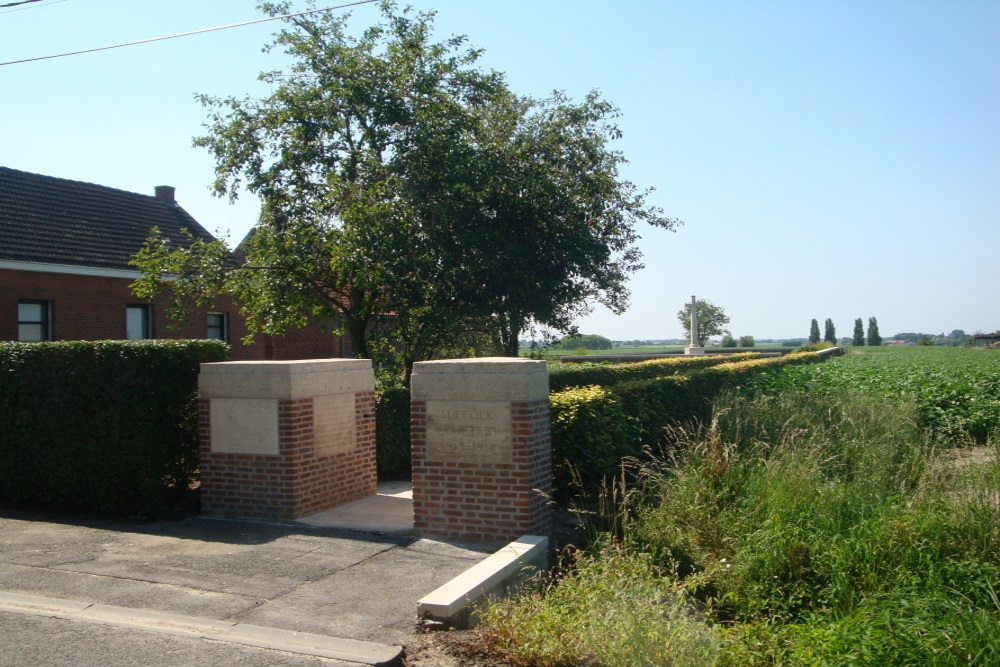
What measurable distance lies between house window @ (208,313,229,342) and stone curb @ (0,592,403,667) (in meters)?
20.9

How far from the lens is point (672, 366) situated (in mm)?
21688

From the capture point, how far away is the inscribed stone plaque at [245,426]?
316 inches

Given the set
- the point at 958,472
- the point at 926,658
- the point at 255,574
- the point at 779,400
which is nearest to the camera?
the point at 926,658

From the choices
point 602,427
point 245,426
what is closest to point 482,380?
point 602,427

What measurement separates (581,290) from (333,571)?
1070 centimetres

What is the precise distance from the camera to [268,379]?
805 centimetres

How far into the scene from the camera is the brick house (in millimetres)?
20219

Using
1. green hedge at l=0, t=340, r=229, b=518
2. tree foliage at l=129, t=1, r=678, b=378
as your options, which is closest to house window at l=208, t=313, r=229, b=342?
tree foliage at l=129, t=1, r=678, b=378

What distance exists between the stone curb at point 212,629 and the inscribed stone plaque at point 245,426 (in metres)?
2.54

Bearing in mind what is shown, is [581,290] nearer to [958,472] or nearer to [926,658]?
[958,472]

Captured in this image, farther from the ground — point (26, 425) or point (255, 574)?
point (26, 425)

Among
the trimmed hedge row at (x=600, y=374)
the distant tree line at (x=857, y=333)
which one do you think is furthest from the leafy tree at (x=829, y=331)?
the trimmed hedge row at (x=600, y=374)

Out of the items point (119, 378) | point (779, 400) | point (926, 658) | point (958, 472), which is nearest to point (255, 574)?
point (119, 378)

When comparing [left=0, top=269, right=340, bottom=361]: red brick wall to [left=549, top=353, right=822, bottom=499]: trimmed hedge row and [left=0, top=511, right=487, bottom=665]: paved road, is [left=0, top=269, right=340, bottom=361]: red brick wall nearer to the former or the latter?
[left=0, top=511, right=487, bottom=665]: paved road
